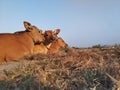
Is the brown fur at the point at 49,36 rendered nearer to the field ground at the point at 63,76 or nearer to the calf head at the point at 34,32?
the calf head at the point at 34,32

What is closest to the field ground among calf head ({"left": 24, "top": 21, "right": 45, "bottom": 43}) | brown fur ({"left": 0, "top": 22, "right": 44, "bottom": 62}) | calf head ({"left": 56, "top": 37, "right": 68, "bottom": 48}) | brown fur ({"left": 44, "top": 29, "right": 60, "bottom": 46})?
Result: brown fur ({"left": 0, "top": 22, "right": 44, "bottom": 62})

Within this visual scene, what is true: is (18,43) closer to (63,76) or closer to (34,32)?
(34,32)

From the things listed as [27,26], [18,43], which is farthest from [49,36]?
[18,43]

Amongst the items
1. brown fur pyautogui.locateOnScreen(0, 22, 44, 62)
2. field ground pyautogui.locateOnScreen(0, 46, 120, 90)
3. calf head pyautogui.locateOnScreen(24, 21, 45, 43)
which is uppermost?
calf head pyautogui.locateOnScreen(24, 21, 45, 43)

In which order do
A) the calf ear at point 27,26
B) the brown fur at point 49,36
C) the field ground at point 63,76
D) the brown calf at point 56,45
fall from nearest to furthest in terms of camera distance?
the field ground at point 63,76 < the calf ear at point 27,26 < the brown fur at point 49,36 < the brown calf at point 56,45

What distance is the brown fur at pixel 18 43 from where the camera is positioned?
1092 centimetres

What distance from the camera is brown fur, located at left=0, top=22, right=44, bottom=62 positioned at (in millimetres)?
10922

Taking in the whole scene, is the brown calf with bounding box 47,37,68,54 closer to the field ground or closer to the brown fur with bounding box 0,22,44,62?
the brown fur with bounding box 0,22,44,62

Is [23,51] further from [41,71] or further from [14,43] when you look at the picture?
[41,71]

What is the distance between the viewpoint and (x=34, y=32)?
43.0 feet

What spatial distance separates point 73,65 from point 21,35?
5.70m

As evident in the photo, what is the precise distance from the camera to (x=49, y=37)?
14.0m

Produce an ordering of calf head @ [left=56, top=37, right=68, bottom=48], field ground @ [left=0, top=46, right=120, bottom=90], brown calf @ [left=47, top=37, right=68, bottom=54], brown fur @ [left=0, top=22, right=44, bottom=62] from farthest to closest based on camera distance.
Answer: calf head @ [left=56, top=37, right=68, bottom=48]
brown calf @ [left=47, top=37, right=68, bottom=54]
brown fur @ [left=0, top=22, right=44, bottom=62]
field ground @ [left=0, top=46, right=120, bottom=90]

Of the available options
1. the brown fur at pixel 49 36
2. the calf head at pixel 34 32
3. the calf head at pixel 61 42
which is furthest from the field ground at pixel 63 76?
the calf head at pixel 61 42
